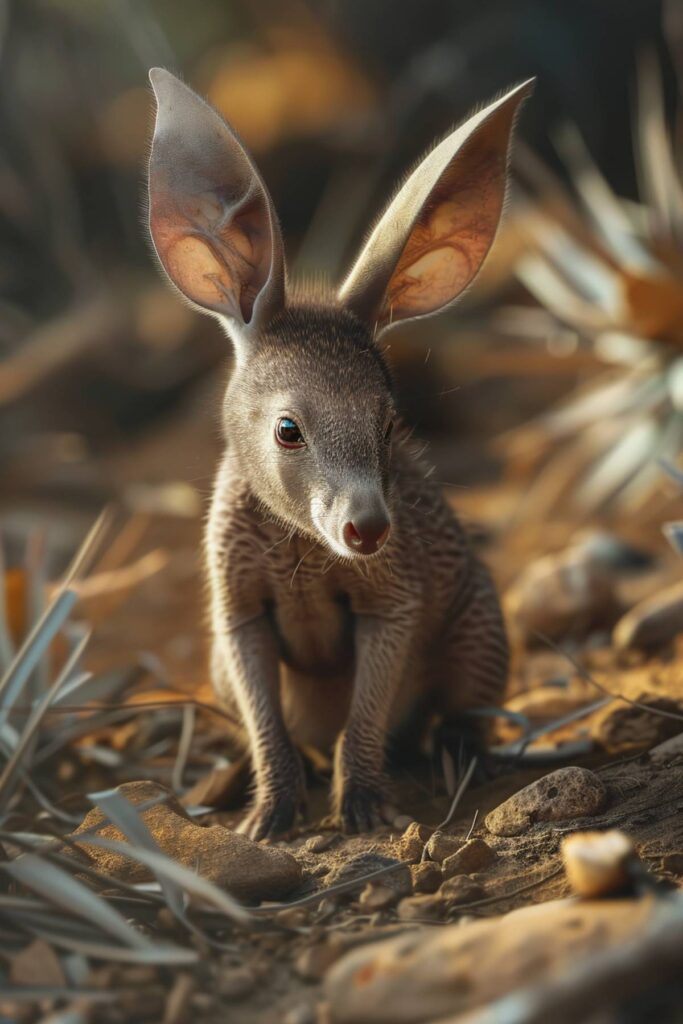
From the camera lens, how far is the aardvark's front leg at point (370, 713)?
3.77m

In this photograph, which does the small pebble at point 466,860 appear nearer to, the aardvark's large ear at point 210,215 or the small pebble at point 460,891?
the small pebble at point 460,891

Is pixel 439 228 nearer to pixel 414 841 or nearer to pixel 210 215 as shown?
pixel 210 215

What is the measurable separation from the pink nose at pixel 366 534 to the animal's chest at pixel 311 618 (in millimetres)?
508

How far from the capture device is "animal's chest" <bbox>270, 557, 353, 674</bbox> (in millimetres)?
3848

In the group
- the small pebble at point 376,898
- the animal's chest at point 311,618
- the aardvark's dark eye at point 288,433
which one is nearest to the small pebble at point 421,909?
the small pebble at point 376,898

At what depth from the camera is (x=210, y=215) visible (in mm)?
3729

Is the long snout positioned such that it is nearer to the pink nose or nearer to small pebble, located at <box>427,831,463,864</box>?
the pink nose

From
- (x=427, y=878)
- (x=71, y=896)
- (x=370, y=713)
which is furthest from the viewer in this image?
(x=370, y=713)

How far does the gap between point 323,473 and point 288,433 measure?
20 centimetres

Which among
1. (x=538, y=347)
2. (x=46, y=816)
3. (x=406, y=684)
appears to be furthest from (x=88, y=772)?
(x=538, y=347)

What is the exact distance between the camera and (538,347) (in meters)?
7.54

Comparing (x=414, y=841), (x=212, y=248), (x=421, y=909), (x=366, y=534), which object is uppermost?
(x=212, y=248)

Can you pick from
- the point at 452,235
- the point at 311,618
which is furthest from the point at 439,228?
the point at 311,618

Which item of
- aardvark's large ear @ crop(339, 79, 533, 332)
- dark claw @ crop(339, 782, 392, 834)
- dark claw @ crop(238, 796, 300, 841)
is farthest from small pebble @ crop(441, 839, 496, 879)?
aardvark's large ear @ crop(339, 79, 533, 332)
